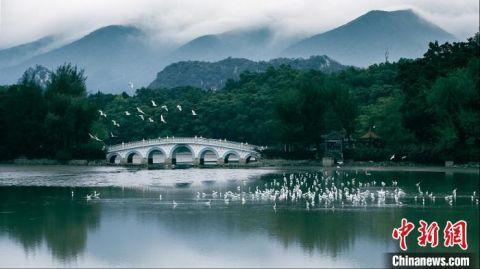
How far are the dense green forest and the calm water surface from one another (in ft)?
39.2

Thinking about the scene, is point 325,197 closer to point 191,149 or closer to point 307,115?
point 307,115

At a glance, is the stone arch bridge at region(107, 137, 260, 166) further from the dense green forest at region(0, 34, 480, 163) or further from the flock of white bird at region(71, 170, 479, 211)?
the flock of white bird at region(71, 170, 479, 211)

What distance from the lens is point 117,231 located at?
34.4 m

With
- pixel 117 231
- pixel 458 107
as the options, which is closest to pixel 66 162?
pixel 458 107

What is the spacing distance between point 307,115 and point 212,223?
45.3 m

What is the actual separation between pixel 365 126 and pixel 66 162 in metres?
31.1

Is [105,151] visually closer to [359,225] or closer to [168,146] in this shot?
[168,146]

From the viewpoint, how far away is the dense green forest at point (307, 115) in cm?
6769

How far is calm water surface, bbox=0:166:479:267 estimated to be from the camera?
1118 inches

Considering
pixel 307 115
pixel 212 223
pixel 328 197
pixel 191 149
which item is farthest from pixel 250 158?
pixel 212 223

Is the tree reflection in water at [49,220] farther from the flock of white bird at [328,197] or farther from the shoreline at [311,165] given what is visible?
the shoreline at [311,165]
